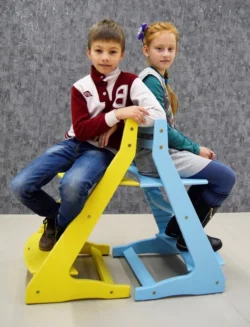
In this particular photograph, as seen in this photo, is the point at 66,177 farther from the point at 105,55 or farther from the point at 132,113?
the point at 105,55

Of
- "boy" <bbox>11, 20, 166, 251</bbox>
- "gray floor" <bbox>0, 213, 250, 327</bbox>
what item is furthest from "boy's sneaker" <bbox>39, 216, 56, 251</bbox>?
"gray floor" <bbox>0, 213, 250, 327</bbox>

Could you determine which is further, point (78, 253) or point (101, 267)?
point (101, 267)

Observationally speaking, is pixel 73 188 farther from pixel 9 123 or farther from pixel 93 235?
pixel 9 123

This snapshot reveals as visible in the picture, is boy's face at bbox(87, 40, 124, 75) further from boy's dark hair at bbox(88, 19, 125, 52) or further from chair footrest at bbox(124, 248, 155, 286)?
chair footrest at bbox(124, 248, 155, 286)

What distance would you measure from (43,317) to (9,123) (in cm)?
103

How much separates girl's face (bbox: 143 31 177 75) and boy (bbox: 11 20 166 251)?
141 millimetres

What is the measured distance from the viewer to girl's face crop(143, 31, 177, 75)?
121 centimetres

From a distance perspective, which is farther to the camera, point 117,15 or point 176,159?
point 117,15

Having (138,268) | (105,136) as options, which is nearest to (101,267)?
(138,268)

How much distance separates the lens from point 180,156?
3.77 ft

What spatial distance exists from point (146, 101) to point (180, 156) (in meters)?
0.19

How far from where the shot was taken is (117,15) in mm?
1807

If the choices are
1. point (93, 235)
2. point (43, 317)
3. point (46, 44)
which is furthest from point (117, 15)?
point (43, 317)

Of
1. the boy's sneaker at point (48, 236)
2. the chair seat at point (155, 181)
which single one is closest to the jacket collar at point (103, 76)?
the chair seat at point (155, 181)
